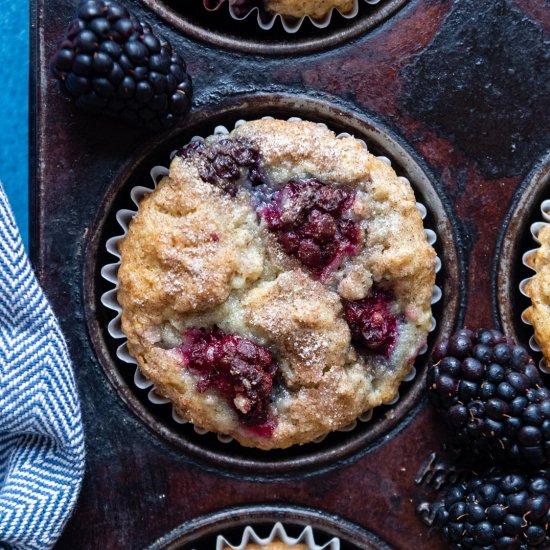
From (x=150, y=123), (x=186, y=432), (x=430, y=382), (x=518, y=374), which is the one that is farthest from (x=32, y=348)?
Result: (x=518, y=374)

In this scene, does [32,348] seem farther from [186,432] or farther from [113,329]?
[186,432]

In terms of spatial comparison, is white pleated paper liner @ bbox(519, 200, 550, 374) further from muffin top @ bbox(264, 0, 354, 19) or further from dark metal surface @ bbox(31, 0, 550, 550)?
muffin top @ bbox(264, 0, 354, 19)

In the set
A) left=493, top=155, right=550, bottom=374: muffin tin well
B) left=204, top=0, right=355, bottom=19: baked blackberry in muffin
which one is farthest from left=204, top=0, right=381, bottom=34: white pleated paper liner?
left=493, top=155, right=550, bottom=374: muffin tin well

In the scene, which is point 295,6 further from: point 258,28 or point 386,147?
point 386,147

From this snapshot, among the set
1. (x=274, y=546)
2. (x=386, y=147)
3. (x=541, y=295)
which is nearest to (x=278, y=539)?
Result: (x=274, y=546)

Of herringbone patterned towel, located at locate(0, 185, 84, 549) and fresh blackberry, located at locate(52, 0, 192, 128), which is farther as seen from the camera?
herringbone patterned towel, located at locate(0, 185, 84, 549)
